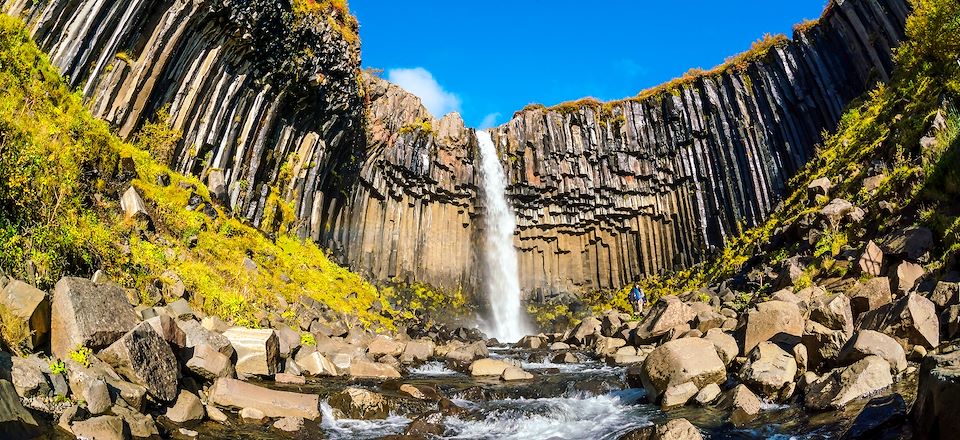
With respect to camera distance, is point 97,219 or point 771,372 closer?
point 771,372

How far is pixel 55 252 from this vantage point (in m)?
8.23

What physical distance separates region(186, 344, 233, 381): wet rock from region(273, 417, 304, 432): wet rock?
4.68 feet

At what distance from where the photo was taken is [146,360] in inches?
288

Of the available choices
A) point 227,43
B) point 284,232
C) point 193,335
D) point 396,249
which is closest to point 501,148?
point 396,249

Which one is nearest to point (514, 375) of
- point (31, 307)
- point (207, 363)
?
point (207, 363)

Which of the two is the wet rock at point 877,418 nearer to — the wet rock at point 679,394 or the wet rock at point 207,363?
the wet rock at point 679,394

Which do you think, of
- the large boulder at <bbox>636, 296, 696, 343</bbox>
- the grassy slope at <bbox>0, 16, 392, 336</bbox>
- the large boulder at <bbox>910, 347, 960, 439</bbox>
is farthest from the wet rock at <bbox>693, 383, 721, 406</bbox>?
the grassy slope at <bbox>0, 16, 392, 336</bbox>

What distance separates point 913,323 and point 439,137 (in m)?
30.2

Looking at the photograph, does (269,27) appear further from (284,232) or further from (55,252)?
(55,252)

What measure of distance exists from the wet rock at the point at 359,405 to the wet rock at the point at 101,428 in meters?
3.91

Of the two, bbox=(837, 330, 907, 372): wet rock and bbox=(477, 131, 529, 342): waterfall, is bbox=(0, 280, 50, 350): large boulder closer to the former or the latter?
bbox=(837, 330, 907, 372): wet rock

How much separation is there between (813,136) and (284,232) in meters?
27.9

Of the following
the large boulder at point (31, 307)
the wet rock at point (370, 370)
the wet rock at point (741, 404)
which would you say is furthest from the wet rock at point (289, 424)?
the wet rock at point (741, 404)

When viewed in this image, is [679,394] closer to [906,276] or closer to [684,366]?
[684,366]
